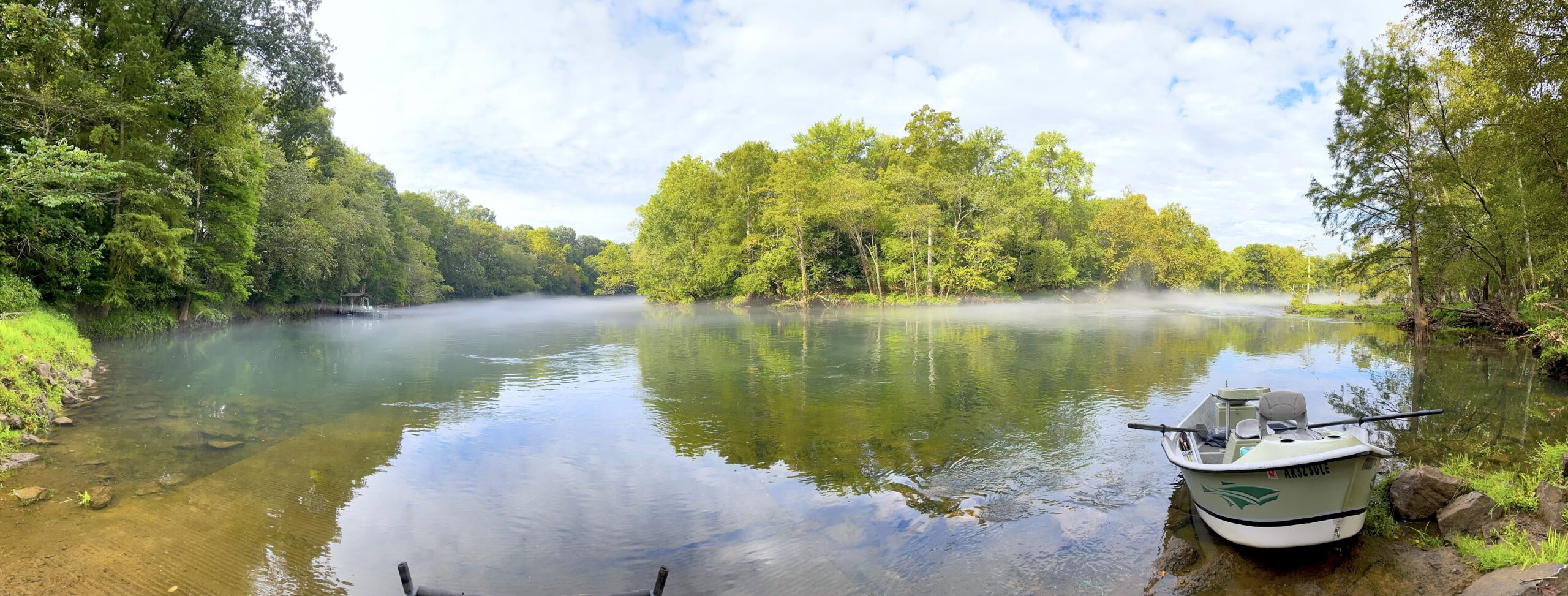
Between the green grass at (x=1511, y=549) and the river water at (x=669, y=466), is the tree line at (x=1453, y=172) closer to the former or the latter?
the river water at (x=669, y=466)

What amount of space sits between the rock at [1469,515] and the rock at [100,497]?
40.2 feet

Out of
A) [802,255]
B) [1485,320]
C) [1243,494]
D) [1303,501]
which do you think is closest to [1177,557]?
[1243,494]

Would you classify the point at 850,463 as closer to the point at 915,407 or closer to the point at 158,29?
the point at 915,407

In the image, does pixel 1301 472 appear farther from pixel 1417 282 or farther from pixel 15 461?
pixel 1417 282

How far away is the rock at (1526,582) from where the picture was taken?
3584mm

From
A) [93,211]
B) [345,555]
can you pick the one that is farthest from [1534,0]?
[93,211]

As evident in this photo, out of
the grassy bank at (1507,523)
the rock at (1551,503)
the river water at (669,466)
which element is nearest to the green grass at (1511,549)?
the grassy bank at (1507,523)

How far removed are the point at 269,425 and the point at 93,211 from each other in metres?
16.1

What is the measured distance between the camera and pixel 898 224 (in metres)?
48.7

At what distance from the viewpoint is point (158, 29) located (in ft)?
67.5

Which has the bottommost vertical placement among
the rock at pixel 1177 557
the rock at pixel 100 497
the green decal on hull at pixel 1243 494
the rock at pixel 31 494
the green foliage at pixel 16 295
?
the rock at pixel 1177 557

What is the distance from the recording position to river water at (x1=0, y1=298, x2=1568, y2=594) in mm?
5219

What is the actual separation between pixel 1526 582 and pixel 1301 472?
116 centimetres

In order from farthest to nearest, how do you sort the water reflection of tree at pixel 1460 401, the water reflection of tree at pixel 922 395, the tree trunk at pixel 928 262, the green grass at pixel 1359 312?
1. the tree trunk at pixel 928 262
2. the green grass at pixel 1359 312
3. the water reflection of tree at pixel 1460 401
4. the water reflection of tree at pixel 922 395
